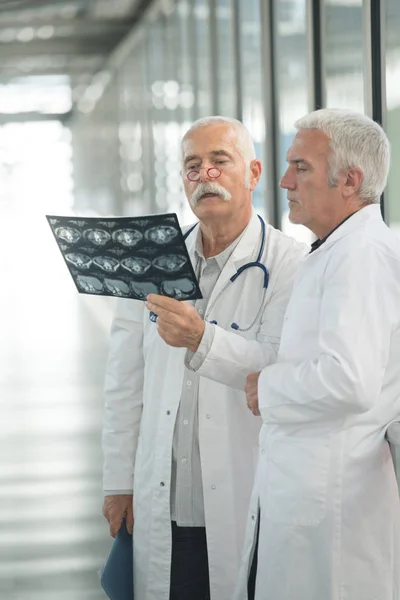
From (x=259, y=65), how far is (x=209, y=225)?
133 inches

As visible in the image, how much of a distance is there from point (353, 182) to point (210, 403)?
668 millimetres

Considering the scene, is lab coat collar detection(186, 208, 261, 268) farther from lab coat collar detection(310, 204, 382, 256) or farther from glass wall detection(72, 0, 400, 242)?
glass wall detection(72, 0, 400, 242)

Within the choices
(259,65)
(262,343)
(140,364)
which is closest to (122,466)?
(140,364)

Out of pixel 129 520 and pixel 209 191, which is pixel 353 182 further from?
pixel 129 520

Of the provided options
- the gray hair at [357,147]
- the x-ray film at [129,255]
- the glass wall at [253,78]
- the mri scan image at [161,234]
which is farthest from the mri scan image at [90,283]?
the glass wall at [253,78]

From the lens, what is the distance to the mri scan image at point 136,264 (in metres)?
1.91

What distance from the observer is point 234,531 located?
83.6 inches

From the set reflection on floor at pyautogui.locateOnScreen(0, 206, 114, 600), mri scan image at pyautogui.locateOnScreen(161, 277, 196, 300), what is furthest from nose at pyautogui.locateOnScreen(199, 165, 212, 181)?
reflection on floor at pyautogui.locateOnScreen(0, 206, 114, 600)

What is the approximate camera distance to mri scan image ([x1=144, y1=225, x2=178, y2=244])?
183cm

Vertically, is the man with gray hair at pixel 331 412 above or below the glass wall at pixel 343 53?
below

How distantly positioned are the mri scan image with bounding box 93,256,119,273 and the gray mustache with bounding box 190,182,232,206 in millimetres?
319

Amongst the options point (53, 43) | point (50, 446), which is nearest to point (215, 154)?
point (50, 446)

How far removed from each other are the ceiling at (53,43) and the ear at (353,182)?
11.4 metres

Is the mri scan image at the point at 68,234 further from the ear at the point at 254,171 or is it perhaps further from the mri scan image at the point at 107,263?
the ear at the point at 254,171
